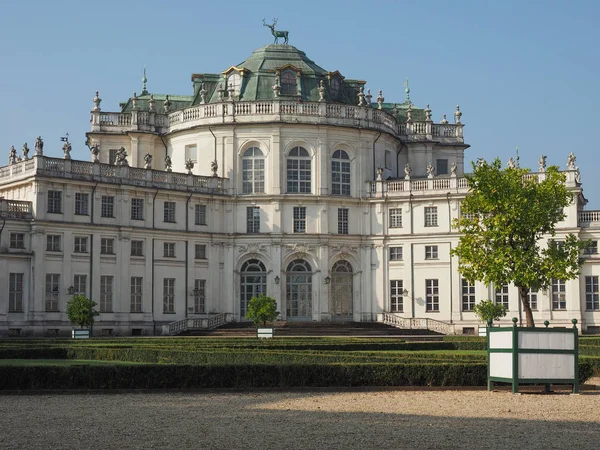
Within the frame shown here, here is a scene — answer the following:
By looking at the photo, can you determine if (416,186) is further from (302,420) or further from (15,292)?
(302,420)

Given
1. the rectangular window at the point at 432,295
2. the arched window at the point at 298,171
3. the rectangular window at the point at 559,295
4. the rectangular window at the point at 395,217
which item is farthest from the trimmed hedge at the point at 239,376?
the rectangular window at the point at 395,217

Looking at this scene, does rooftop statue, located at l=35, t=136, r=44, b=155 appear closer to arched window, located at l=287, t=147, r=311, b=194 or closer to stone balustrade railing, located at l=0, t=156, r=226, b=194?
stone balustrade railing, located at l=0, t=156, r=226, b=194

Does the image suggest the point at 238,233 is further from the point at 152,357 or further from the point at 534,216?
the point at 152,357

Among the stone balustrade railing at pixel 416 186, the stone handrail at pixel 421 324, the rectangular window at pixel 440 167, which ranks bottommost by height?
the stone handrail at pixel 421 324

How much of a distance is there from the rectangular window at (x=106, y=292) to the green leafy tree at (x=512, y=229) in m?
23.4

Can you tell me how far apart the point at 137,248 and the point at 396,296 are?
61.0ft

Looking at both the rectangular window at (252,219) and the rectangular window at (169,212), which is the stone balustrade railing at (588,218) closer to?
the rectangular window at (252,219)

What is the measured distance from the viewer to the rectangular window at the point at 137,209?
65125 mm

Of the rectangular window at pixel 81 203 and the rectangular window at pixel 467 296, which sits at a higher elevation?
the rectangular window at pixel 81 203

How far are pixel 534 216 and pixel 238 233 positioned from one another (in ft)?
83.5

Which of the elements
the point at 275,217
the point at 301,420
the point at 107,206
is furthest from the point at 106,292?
the point at 301,420

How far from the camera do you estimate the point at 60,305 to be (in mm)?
60188

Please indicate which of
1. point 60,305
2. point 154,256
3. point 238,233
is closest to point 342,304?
→ point 238,233

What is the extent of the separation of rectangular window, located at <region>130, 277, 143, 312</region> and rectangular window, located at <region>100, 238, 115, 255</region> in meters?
2.40
